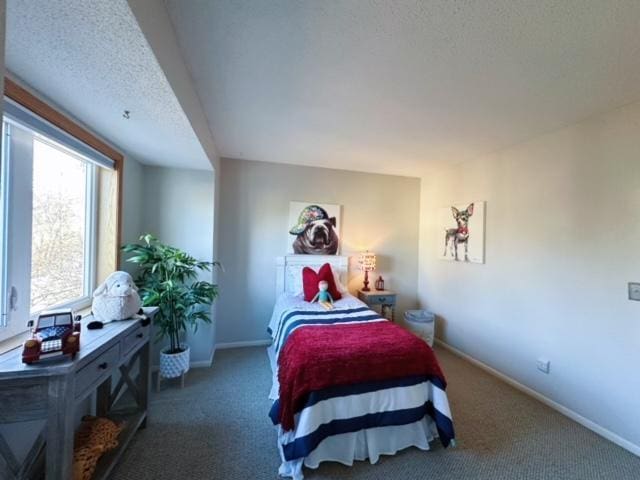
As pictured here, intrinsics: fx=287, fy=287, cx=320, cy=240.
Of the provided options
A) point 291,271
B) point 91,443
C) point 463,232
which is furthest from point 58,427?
point 463,232

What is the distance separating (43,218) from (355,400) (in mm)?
2263

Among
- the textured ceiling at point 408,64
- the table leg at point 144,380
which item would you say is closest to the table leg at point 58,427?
the table leg at point 144,380

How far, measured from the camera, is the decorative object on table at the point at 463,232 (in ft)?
10.5

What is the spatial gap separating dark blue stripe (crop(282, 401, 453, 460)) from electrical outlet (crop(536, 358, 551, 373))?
4.19 ft

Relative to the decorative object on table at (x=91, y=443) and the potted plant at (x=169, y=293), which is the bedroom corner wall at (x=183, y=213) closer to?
the potted plant at (x=169, y=293)

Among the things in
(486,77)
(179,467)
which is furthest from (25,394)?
(486,77)

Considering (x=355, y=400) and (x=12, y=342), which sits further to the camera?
Result: (x=355, y=400)

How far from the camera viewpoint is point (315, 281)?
331 centimetres

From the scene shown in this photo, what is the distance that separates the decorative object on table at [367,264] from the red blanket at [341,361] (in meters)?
1.64

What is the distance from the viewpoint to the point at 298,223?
3740mm

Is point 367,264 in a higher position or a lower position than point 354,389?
higher

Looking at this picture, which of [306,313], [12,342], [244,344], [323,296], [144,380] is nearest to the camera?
[12,342]

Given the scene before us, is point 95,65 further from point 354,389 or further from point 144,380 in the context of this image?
point 354,389

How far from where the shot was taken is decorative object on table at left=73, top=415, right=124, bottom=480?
4.82 feet
